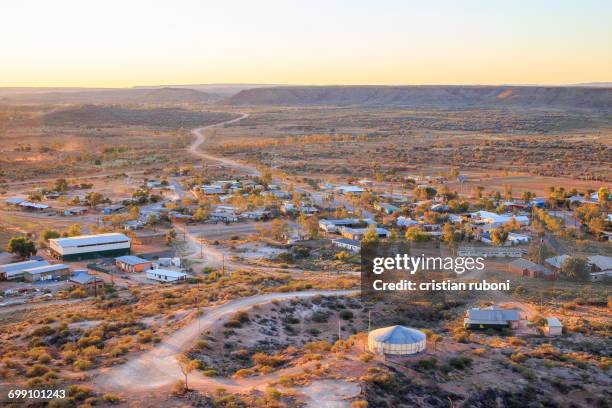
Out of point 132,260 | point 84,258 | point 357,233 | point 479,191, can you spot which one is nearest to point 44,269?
point 84,258

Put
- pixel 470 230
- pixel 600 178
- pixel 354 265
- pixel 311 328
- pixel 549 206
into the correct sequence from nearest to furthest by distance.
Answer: pixel 311 328, pixel 354 265, pixel 470 230, pixel 549 206, pixel 600 178

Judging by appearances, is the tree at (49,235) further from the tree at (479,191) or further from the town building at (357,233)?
the tree at (479,191)

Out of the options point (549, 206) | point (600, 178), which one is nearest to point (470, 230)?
point (549, 206)

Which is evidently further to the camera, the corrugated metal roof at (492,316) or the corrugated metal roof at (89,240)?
the corrugated metal roof at (89,240)

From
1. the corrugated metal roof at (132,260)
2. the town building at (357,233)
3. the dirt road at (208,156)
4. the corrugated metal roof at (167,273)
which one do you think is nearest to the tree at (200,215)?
the town building at (357,233)

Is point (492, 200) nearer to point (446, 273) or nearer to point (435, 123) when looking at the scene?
point (446, 273)

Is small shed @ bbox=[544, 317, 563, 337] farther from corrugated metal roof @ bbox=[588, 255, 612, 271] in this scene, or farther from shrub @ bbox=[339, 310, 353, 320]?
corrugated metal roof @ bbox=[588, 255, 612, 271]
